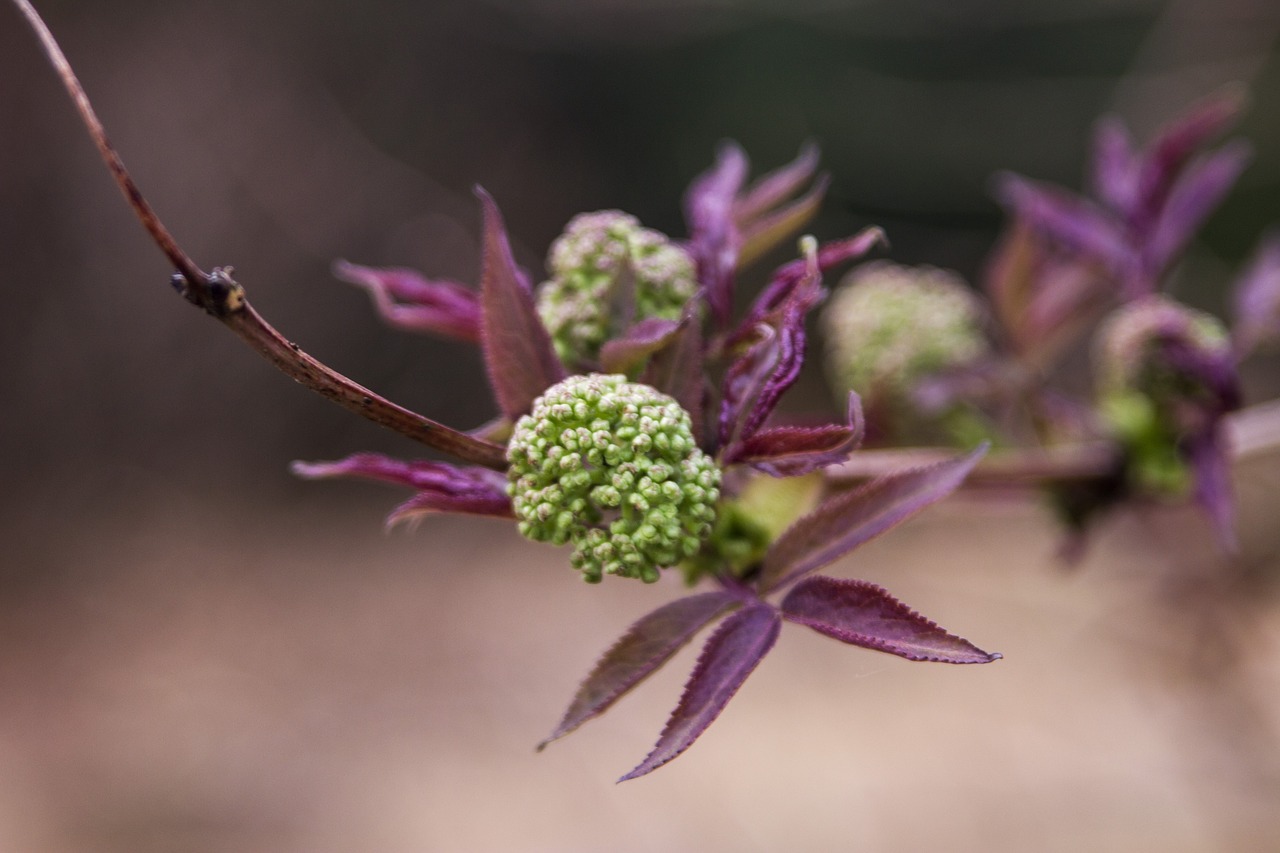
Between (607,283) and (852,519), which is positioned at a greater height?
(607,283)

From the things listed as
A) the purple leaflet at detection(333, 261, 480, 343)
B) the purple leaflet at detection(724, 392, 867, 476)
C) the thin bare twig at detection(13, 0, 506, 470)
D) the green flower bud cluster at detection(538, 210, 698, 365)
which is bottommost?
the purple leaflet at detection(724, 392, 867, 476)

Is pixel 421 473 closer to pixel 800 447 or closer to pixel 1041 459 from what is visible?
pixel 800 447

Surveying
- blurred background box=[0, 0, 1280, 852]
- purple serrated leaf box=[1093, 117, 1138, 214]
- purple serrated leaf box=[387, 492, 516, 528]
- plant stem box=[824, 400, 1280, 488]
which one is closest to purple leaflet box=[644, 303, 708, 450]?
purple serrated leaf box=[387, 492, 516, 528]

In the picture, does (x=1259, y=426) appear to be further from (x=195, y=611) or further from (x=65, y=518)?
(x=65, y=518)

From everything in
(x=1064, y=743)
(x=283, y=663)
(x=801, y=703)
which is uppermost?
(x=1064, y=743)

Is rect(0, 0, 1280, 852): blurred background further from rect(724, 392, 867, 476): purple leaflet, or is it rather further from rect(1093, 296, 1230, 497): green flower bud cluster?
rect(724, 392, 867, 476): purple leaflet

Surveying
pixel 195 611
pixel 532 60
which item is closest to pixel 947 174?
pixel 532 60

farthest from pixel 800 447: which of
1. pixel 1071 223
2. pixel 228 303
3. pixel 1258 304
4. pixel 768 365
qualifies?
pixel 1258 304
